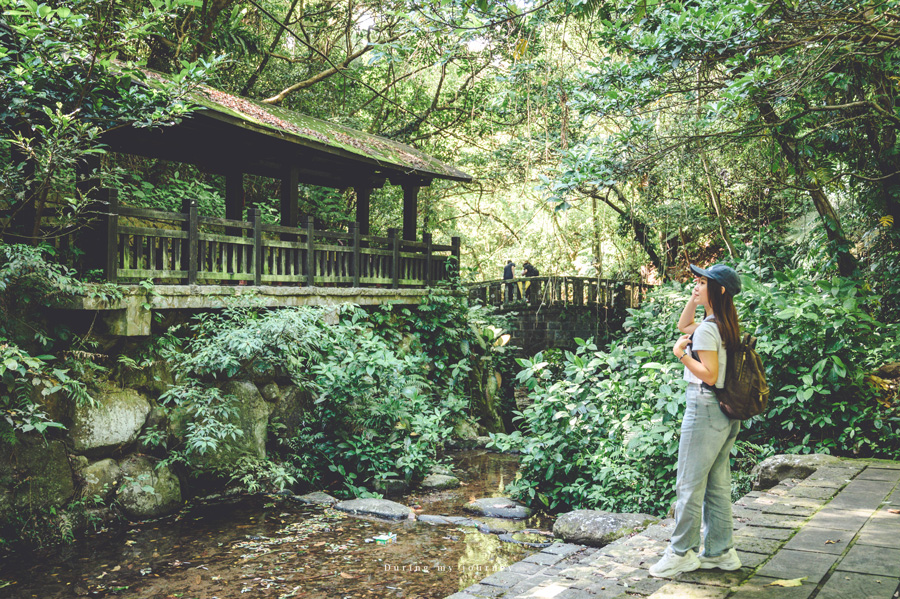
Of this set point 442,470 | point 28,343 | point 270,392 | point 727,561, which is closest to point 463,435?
point 442,470

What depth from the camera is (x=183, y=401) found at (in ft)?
25.5

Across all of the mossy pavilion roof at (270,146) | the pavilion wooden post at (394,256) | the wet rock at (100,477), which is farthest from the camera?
the pavilion wooden post at (394,256)

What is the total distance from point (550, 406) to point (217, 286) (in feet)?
14.8

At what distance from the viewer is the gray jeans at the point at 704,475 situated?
3.56 metres

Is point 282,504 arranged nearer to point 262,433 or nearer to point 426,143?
point 262,433

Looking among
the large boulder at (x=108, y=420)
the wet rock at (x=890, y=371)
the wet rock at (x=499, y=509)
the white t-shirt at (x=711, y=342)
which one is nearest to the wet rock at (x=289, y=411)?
the large boulder at (x=108, y=420)

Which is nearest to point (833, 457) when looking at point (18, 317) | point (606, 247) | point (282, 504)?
point (282, 504)

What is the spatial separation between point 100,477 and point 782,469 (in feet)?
22.5

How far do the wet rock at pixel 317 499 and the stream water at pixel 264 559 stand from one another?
22 cm

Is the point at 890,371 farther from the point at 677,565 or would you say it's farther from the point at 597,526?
the point at 677,565

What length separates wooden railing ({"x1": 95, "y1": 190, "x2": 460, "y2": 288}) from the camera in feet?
24.2

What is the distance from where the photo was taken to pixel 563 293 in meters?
19.8

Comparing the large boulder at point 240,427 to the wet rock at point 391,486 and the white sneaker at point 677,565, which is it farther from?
the white sneaker at point 677,565

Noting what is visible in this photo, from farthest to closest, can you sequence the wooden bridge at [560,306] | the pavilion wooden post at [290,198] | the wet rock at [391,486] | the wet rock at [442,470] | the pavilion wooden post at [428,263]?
the wooden bridge at [560,306] < the pavilion wooden post at [428,263] < the pavilion wooden post at [290,198] < the wet rock at [442,470] < the wet rock at [391,486]
